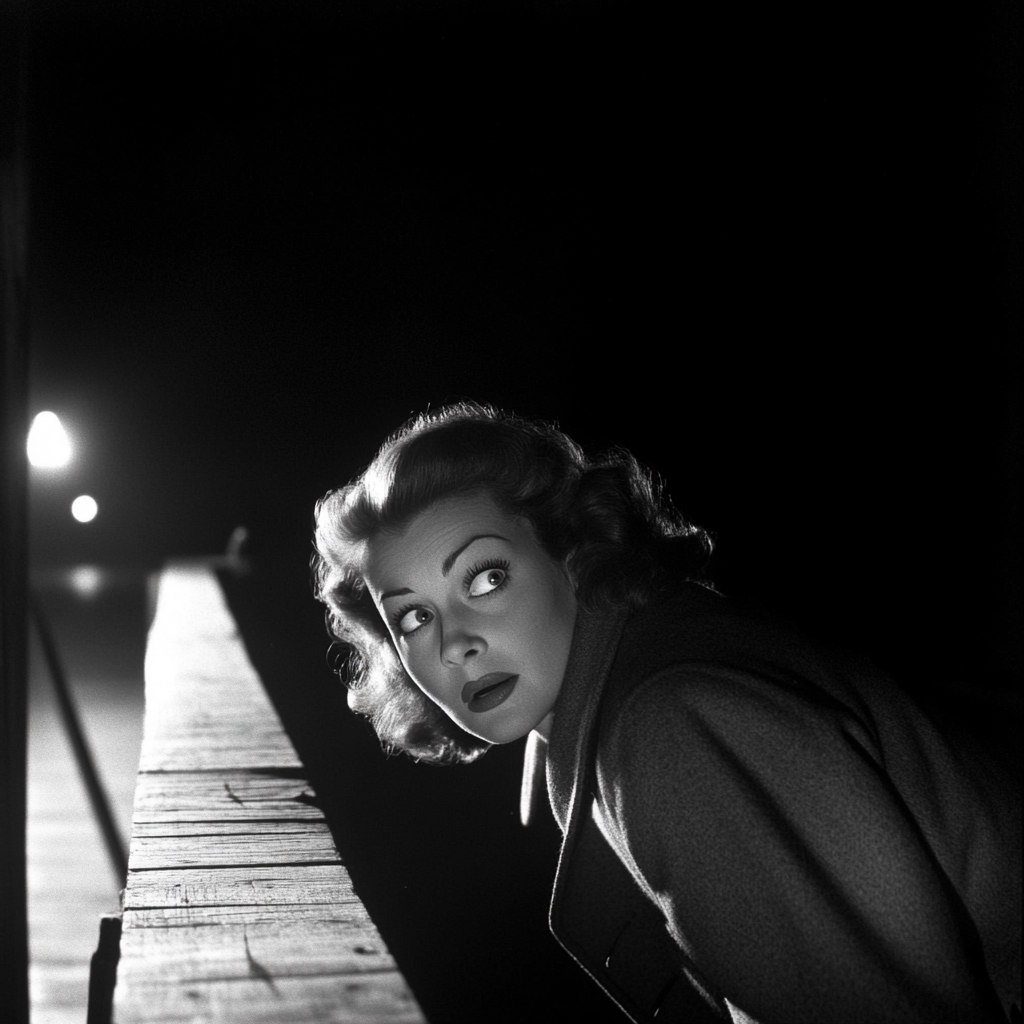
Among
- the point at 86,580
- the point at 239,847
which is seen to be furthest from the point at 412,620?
the point at 86,580

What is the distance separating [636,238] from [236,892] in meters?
6.30

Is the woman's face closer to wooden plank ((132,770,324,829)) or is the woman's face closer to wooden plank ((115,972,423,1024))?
wooden plank ((132,770,324,829))

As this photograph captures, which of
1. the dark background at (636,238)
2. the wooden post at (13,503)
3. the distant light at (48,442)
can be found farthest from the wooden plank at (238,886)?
the distant light at (48,442)

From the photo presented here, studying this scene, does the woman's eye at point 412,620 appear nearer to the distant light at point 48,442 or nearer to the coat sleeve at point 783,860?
the coat sleeve at point 783,860

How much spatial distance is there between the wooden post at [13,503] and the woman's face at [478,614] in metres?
0.62

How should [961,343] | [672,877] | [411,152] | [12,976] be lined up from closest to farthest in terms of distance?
[672,877]
[12,976]
[961,343]
[411,152]

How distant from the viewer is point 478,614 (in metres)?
1.91

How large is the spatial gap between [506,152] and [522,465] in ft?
16.4

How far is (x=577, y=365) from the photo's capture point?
7.63 metres

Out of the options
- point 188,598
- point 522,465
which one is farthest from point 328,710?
point 522,465

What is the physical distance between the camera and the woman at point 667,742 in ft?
4.56

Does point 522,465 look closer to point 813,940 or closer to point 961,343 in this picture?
point 813,940

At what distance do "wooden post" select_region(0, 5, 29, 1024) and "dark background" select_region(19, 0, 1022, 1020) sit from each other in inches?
89.2

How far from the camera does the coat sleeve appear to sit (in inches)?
53.8
